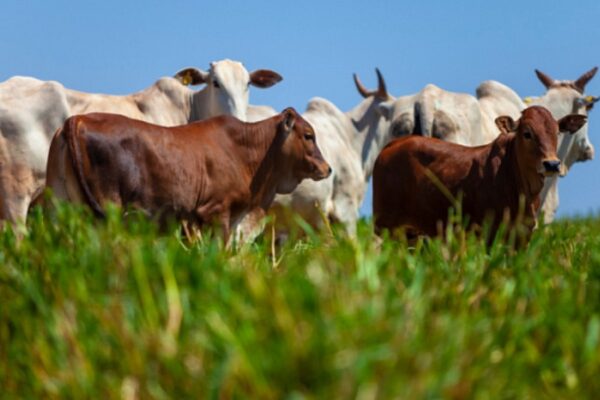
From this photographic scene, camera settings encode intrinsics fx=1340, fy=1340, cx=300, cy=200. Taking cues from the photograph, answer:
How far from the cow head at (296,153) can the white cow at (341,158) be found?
2.26 metres

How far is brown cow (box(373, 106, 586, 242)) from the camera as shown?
8.85m

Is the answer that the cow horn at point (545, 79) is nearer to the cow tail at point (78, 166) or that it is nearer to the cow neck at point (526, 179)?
the cow neck at point (526, 179)

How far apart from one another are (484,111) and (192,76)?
4.04 meters

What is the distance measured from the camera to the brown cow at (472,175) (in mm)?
8852

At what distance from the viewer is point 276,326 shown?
3.39 meters

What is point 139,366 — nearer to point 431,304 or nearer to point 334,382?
point 334,382

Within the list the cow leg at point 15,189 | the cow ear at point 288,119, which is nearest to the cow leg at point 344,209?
the cow leg at point 15,189

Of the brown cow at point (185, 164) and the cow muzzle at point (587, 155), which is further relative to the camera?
the cow muzzle at point (587, 155)

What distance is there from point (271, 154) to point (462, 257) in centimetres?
472

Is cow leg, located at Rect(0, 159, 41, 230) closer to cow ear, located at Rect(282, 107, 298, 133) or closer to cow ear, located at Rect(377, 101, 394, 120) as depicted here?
cow ear, located at Rect(282, 107, 298, 133)

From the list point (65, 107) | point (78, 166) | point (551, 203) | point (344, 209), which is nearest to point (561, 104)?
point (551, 203)

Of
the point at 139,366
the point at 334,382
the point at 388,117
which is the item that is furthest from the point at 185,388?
the point at 388,117

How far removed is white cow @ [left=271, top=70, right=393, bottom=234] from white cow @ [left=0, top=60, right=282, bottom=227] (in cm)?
104

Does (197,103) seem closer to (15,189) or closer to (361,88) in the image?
(15,189)
